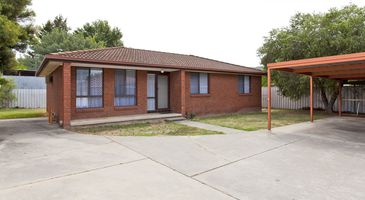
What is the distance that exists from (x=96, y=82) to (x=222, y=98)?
7.60 meters

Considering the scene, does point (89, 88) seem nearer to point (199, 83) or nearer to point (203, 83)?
point (199, 83)

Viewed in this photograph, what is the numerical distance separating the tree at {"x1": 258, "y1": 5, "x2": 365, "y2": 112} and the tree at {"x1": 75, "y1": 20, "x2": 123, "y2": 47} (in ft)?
104

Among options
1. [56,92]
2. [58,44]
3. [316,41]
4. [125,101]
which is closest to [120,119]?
A: [125,101]

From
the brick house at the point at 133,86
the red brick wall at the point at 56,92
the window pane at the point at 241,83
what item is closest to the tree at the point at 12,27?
the brick house at the point at 133,86

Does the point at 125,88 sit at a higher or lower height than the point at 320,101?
higher

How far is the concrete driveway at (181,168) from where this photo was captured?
3.45m

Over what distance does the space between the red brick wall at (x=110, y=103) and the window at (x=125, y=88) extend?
0.22 metres

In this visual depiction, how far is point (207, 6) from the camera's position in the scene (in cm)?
1225

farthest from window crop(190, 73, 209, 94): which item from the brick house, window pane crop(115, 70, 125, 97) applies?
window pane crop(115, 70, 125, 97)

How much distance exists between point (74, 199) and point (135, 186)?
34.9 inches

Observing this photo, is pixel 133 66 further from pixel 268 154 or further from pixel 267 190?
pixel 267 190

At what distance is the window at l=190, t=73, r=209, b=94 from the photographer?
1316 cm

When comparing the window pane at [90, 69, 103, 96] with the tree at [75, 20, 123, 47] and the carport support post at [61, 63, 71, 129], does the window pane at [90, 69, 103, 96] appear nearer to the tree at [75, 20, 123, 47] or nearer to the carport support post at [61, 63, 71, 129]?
the carport support post at [61, 63, 71, 129]

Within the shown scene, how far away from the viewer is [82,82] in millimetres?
10148
